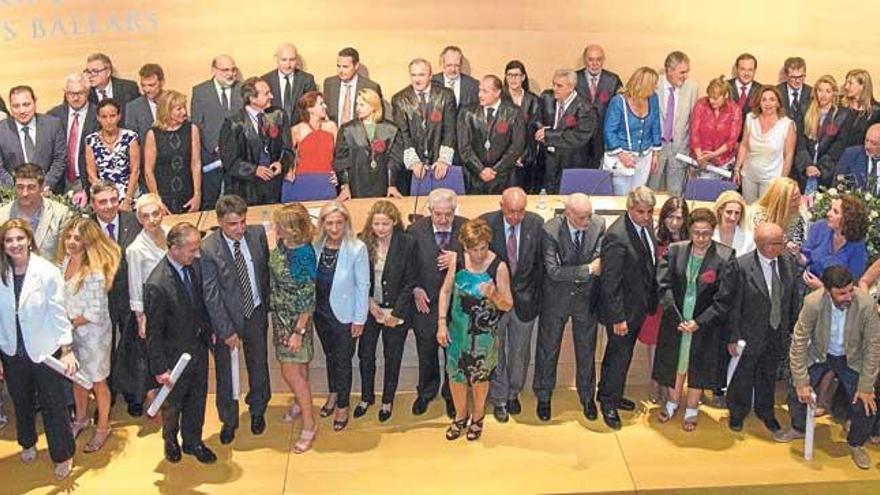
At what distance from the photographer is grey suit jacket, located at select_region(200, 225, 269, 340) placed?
6.41 m

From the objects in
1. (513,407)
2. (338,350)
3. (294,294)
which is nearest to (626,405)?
(513,407)

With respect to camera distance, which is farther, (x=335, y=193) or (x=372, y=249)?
(x=335, y=193)

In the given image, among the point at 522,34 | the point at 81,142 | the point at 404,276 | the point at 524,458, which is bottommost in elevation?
the point at 524,458

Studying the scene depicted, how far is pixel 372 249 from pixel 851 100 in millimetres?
4363

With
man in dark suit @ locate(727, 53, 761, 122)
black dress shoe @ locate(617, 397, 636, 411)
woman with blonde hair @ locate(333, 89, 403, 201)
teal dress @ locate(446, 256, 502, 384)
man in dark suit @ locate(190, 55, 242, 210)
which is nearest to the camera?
teal dress @ locate(446, 256, 502, 384)

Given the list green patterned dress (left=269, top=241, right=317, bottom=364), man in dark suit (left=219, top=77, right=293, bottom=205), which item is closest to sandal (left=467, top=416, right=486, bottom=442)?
green patterned dress (left=269, top=241, right=317, bottom=364)

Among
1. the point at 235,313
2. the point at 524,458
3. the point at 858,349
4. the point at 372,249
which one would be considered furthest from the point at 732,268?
the point at 235,313

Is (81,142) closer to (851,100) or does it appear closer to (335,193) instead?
(335,193)

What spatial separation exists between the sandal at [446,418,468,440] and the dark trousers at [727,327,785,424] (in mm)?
1622

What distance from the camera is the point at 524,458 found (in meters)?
6.74

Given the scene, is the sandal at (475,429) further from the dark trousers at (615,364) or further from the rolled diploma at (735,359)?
the rolled diploma at (735,359)

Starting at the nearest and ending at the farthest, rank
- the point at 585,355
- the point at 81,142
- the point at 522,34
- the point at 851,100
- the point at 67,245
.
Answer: the point at 67,245, the point at 585,355, the point at 81,142, the point at 851,100, the point at 522,34

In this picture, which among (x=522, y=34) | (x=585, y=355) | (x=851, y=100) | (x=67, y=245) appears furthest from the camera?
(x=522, y=34)

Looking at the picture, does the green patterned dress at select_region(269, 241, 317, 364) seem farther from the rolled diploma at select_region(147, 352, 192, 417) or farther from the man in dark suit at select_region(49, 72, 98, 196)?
the man in dark suit at select_region(49, 72, 98, 196)
